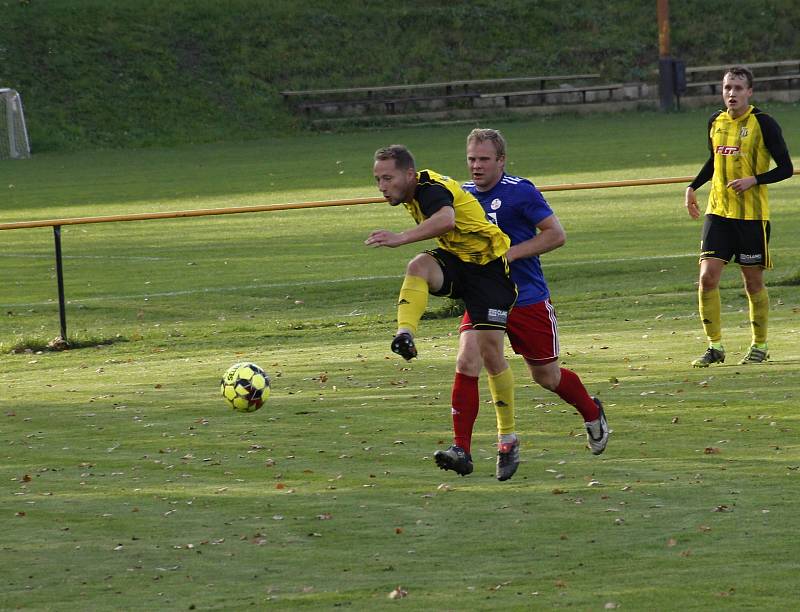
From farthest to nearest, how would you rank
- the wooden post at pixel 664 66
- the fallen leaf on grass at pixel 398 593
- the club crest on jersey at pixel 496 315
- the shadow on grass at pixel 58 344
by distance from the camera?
the wooden post at pixel 664 66 < the shadow on grass at pixel 58 344 < the club crest on jersey at pixel 496 315 < the fallen leaf on grass at pixel 398 593

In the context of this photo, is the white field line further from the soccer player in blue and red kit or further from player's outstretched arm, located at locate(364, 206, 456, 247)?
player's outstretched arm, located at locate(364, 206, 456, 247)

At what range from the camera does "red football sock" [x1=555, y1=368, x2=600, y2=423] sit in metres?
8.78

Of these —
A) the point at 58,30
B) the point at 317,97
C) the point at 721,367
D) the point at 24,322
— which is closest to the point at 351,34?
the point at 317,97

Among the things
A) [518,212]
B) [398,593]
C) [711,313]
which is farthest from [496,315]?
[711,313]

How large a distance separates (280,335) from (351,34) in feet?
128

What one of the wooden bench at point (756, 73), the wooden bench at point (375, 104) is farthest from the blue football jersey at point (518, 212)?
the wooden bench at point (756, 73)

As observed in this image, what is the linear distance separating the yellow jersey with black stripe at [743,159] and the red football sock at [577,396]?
364 cm

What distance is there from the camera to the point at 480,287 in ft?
26.7

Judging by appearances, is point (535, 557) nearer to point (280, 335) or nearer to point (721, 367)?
point (721, 367)

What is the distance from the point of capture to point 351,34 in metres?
53.8

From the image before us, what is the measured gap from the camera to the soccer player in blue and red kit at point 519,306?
820cm

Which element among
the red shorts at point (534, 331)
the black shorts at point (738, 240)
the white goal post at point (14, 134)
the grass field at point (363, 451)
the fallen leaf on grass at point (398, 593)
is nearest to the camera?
the fallen leaf on grass at point (398, 593)

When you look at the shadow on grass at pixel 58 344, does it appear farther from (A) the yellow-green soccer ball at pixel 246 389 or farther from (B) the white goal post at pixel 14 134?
(B) the white goal post at pixel 14 134

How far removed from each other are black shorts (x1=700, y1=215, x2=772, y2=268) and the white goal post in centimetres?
3403
